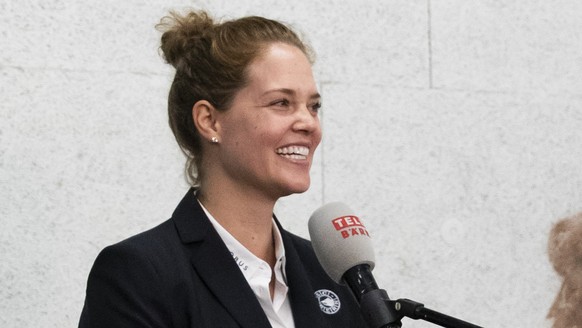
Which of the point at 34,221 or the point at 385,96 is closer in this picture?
the point at 34,221

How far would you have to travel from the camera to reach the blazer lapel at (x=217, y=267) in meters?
2.33

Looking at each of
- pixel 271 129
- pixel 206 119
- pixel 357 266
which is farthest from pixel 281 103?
pixel 357 266

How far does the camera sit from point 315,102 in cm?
254

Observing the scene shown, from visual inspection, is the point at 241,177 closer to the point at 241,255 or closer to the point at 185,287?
the point at 241,255

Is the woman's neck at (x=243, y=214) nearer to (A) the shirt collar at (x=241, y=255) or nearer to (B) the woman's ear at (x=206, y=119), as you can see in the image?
(A) the shirt collar at (x=241, y=255)

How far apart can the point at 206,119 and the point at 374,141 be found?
139 cm

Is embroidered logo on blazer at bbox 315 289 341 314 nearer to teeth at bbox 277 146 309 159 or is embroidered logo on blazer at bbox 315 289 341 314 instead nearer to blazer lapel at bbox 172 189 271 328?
blazer lapel at bbox 172 189 271 328

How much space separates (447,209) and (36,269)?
1.53 m

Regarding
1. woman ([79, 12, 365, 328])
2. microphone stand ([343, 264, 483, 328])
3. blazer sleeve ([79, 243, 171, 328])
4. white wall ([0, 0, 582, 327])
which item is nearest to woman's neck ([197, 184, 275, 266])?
woman ([79, 12, 365, 328])

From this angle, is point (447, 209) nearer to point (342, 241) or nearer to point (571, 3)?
point (571, 3)

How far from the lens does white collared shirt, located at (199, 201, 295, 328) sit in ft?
7.99

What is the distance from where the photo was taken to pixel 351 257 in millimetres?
2135

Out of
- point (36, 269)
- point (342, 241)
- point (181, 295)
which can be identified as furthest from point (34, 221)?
point (342, 241)

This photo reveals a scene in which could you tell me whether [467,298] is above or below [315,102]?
below
